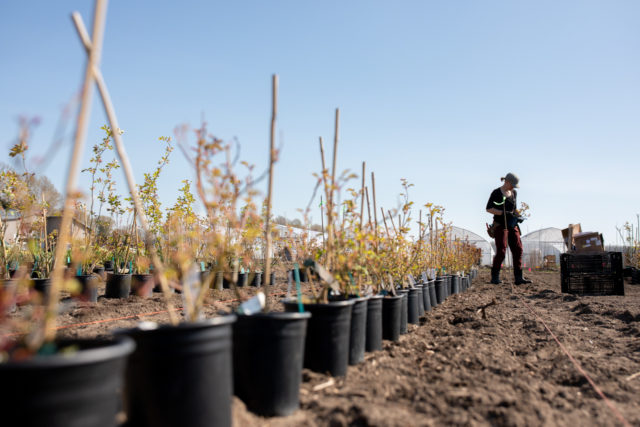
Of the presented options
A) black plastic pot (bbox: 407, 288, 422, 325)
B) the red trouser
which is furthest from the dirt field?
the red trouser

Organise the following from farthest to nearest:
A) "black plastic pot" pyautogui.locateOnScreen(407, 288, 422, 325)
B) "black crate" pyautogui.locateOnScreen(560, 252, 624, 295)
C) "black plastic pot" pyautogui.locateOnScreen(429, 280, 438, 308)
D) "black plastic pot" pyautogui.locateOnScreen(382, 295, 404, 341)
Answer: "black crate" pyautogui.locateOnScreen(560, 252, 624, 295)
"black plastic pot" pyautogui.locateOnScreen(429, 280, 438, 308)
"black plastic pot" pyautogui.locateOnScreen(407, 288, 422, 325)
"black plastic pot" pyautogui.locateOnScreen(382, 295, 404, 341)

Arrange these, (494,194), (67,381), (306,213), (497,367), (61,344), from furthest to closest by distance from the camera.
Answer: (494,194) → (306,213) → (497,367) → (61,344) → (67,381)

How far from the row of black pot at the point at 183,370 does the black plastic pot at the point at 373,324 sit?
32cm

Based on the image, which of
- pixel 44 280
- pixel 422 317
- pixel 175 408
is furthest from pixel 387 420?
pixel 44 280

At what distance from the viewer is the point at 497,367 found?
9.14 ft

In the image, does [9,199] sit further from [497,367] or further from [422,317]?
[497,367]

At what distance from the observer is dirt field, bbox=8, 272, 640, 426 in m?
1.94

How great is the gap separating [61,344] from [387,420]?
4.08 feet

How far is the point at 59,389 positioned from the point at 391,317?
8.92 ft

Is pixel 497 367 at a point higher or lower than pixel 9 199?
lower

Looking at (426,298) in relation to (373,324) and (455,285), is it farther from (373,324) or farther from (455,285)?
(455,285)

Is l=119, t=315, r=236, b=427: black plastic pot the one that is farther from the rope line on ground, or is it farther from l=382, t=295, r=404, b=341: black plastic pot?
l=382, t=295, r=404, b=341: black plastic pot

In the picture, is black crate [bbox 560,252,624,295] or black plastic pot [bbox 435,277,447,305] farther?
black crate [bbox 560,252,624,295]

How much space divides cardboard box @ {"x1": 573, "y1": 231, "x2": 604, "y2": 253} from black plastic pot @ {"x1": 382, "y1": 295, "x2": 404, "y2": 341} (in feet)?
17.7
